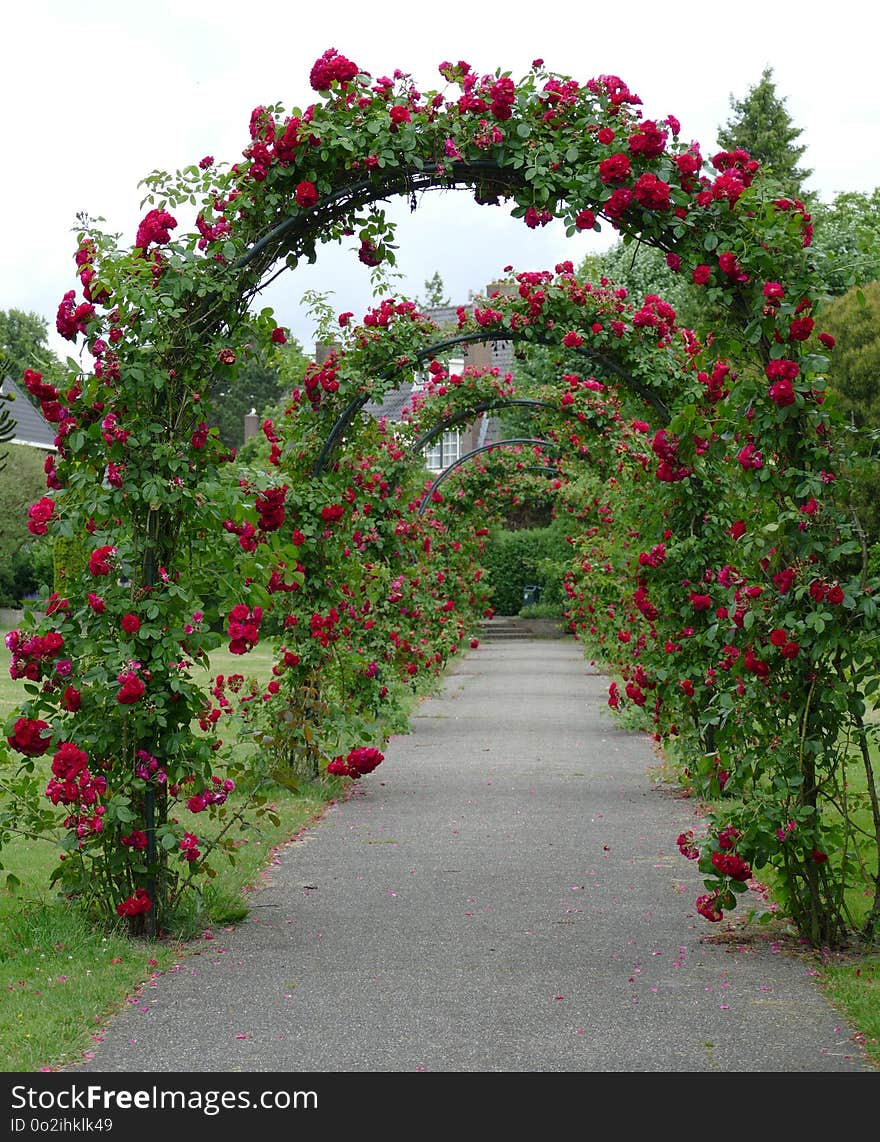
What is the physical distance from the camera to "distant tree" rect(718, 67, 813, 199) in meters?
31.0

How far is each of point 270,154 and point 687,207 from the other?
1.77 meters

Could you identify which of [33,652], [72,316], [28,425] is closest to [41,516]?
[33,652]

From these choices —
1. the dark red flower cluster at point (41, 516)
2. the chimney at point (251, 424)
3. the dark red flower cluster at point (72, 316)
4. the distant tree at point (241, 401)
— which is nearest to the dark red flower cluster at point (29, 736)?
the dark red flower cluster at point (41, 516)

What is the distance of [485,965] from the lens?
523 cm

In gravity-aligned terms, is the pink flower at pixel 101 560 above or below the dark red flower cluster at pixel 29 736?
above

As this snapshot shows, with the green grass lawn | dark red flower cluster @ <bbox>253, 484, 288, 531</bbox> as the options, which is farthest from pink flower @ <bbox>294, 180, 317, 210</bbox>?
the green grass lawn

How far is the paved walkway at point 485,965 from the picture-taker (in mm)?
4156

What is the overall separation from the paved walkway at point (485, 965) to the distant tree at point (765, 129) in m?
25.1

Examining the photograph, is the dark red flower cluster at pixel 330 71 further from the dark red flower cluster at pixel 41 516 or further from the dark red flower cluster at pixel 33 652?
the dark red flower cluster at pixel 33 652

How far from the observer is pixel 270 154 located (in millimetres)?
5660

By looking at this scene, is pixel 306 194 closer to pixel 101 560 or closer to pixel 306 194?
pixel 306 194

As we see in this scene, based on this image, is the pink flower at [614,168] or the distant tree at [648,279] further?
the distant tree at [648,279]

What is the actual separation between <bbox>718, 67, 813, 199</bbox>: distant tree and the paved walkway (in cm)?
2507
